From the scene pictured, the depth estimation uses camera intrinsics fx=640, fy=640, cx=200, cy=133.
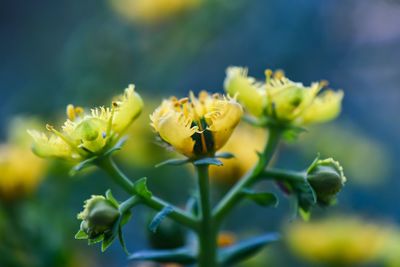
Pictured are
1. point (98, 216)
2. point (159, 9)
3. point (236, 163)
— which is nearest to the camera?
point (98, 216)

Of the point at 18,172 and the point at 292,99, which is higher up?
the point at 18,172

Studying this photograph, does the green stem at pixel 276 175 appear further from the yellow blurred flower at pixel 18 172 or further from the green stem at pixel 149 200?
the yellow blurred flower at pixel 18 172

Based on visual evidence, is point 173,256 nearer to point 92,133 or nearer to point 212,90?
point 92,133

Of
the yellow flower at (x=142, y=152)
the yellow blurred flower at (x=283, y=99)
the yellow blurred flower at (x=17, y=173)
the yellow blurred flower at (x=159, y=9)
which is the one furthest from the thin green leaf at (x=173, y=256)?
the yellow blurred flower at (x=159, y=9)

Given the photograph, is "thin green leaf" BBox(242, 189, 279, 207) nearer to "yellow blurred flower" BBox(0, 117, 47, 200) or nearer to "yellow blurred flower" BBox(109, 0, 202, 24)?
"yellow blurred flower" BBox(0, 117, 47, 200)

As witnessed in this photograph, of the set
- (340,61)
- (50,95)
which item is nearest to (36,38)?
(50,95)

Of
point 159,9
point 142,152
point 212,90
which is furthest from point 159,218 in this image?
point 212,90
